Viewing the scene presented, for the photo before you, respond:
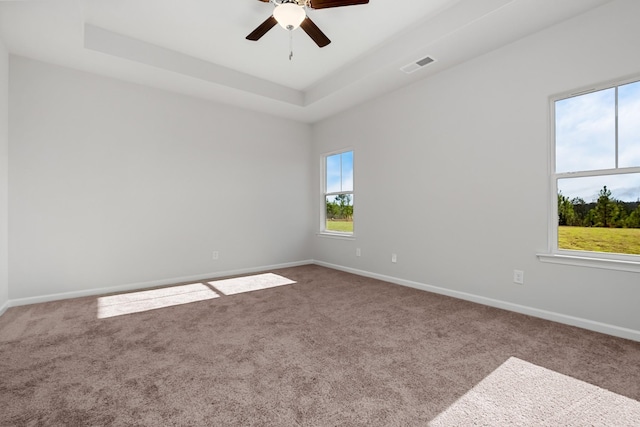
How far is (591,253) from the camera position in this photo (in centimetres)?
249

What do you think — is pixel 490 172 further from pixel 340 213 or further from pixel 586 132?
pixel 340 213

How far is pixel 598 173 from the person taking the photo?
2.46m

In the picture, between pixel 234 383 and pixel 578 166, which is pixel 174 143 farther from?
pixel 578 166

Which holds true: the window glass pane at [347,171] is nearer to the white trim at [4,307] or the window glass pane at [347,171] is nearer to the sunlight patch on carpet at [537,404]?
the sunlight patch on carpet at [537,404]

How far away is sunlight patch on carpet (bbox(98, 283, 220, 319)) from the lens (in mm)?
2990

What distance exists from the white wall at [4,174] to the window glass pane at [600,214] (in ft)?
17.9

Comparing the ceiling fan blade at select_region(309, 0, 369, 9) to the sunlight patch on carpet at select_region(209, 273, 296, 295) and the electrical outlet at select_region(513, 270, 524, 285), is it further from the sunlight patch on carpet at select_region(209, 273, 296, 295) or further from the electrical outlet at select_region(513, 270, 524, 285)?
the sunlight patch on carpet at select_region(209, 273, 296, 295)

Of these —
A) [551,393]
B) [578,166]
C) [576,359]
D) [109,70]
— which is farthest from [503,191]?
[109,70]

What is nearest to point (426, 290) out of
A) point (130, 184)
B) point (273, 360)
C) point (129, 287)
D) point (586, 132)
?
point (586, 132)

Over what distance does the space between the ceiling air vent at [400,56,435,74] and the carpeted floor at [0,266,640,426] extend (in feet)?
8.92

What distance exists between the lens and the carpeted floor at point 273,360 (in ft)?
4.84

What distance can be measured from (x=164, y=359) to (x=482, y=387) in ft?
6.72

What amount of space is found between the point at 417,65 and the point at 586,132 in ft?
5.82

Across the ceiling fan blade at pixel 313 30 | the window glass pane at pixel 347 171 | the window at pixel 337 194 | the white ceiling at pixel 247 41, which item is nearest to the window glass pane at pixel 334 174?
the window at pixel 337 194
